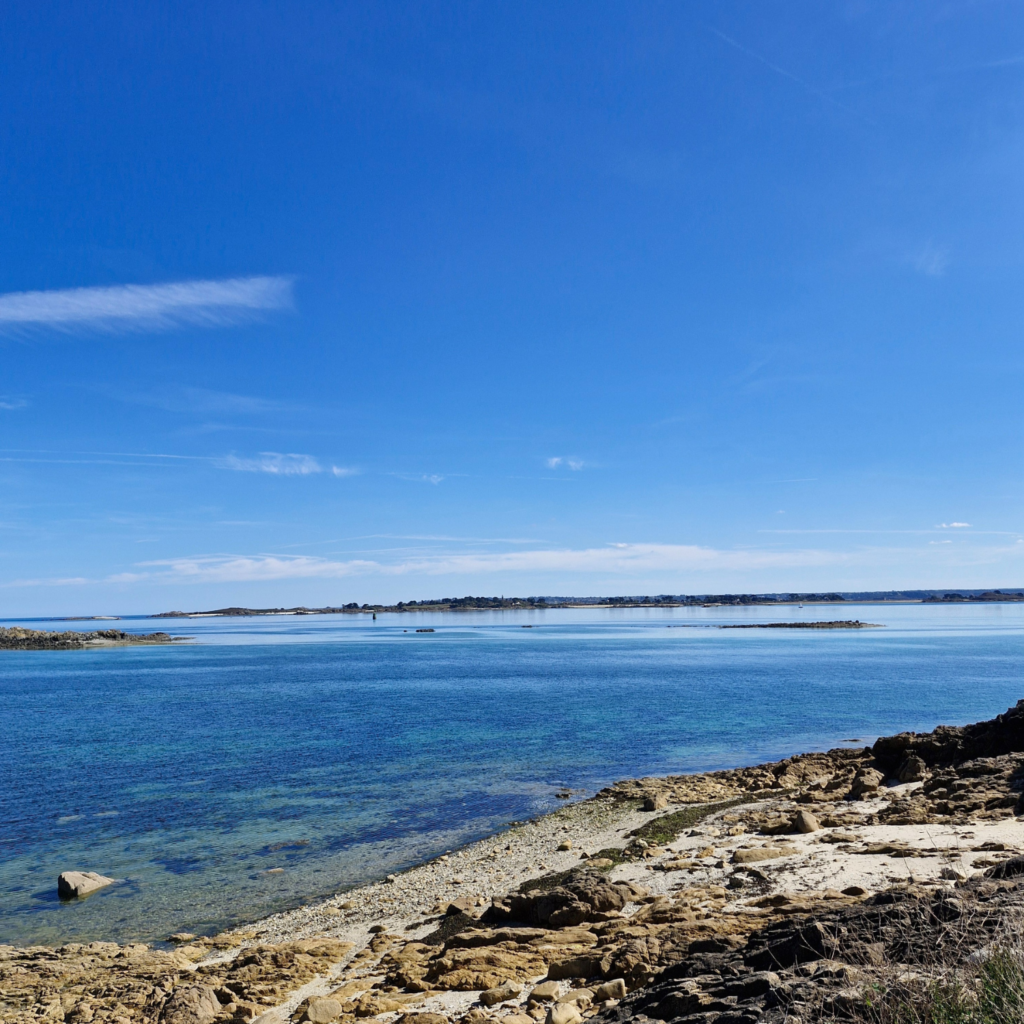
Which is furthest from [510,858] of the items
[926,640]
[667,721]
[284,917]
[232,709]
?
[926,640]

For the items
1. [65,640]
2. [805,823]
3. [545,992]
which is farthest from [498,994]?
[65,640]

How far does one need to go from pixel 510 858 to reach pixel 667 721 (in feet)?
81.9

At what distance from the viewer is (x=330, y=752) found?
33906mm

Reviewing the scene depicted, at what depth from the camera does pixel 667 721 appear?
41844 millimetres

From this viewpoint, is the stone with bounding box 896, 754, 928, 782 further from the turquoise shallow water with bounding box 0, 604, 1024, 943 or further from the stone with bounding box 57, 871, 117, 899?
the stone with bounding box 57, 871, 117, 899

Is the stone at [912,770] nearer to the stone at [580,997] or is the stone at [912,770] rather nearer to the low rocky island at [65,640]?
the stone at [580,997]

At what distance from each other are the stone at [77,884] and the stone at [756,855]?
14.8m

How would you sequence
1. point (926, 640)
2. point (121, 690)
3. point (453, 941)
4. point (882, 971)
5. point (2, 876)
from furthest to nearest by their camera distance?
point (926, 640), point (121, 690), point (2, 876), point (453, 941), point (882, 971)

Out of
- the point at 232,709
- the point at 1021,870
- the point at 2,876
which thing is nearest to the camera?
the point at 1021,870

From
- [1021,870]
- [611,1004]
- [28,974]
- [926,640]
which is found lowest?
[926,640]

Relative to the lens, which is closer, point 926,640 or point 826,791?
point 826,791

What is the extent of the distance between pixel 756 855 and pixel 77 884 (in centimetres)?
1552

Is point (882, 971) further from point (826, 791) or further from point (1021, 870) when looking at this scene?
point (826, 791)

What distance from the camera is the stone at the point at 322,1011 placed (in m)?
9.62
